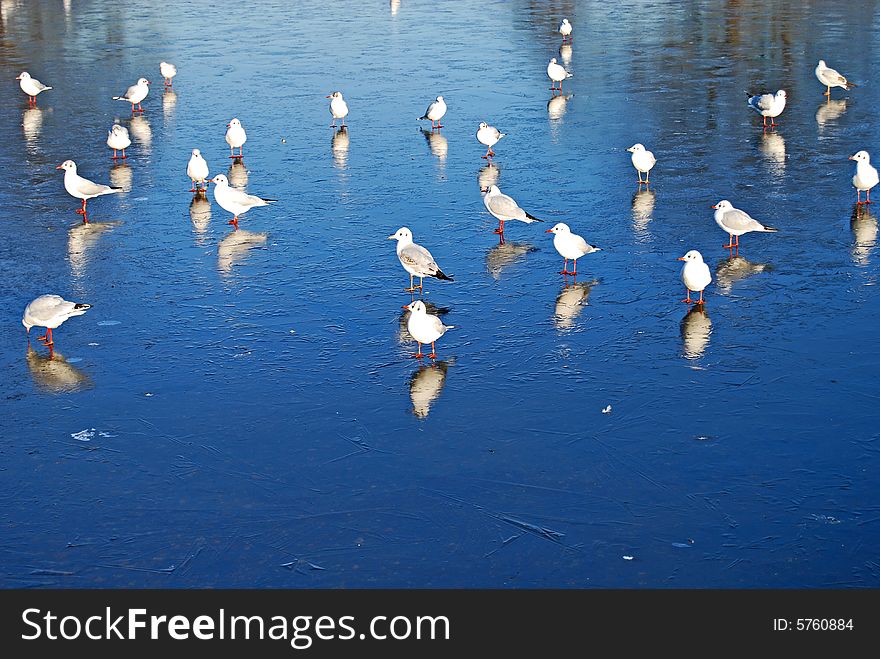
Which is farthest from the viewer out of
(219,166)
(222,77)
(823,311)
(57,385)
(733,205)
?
(222,77)

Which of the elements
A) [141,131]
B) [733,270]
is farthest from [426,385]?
[141,131]

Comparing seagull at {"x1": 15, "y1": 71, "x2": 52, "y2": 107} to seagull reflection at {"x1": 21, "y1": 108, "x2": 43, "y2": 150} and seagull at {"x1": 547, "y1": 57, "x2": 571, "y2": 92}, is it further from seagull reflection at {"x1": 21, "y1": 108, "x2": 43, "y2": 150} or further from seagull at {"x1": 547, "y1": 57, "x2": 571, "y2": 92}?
seagull at {"x1": 547, "y1": 57, "x2": 571, "y2": 92}

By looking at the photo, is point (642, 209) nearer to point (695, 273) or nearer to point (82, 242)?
point (695, 273)

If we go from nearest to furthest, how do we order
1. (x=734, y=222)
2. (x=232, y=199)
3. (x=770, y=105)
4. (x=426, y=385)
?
(x=426, y=385)
(x=734, y=222)
(x=232, y=199)
(x=770, y=105)

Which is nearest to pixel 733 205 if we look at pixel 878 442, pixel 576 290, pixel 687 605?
pixel 576 290

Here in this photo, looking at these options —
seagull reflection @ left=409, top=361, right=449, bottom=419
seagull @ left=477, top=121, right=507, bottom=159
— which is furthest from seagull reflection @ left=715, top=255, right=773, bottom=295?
seagull @ left=477, top=121, right=507, bottom=159

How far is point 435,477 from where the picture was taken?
9922 mm

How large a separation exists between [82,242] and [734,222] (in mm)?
8039

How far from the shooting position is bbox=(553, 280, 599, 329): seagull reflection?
42.7 ft

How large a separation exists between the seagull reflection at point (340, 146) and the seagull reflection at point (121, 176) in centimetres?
313

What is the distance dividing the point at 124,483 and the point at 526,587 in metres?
3.42

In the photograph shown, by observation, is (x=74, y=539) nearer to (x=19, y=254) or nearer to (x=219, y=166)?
(x=19, y=254)

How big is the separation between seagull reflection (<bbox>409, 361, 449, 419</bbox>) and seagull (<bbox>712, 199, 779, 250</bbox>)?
186 inches

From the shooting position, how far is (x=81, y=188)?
1730 centimetres
